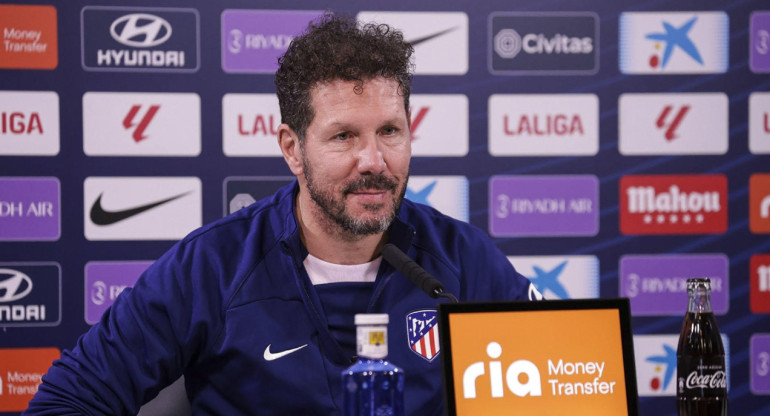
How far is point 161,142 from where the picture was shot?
246 cm

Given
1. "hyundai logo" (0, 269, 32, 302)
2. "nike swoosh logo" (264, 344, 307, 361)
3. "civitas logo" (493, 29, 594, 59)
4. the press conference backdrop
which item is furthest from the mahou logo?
"hyundai logo" (0, 269, 32, 302)

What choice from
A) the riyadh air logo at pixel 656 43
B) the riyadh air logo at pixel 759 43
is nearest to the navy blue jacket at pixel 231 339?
the riyadh air logo at pixel 656 43

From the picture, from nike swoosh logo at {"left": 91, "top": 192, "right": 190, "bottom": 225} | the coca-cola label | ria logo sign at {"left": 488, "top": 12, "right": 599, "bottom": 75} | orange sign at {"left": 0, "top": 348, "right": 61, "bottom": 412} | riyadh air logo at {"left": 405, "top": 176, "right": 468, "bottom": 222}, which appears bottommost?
orange sign at {"left": 0, "top": 348, "right": 61, "bottom": 412}

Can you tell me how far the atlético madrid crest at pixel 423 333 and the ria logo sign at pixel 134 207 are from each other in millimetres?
1315

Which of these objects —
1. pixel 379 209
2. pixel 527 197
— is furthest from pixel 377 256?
pixel 527 197

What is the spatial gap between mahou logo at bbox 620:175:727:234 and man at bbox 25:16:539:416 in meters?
1.35

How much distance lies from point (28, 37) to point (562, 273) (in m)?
1.77

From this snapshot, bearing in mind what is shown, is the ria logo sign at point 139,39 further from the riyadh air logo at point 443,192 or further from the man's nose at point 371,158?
the man's nose at point 371,158

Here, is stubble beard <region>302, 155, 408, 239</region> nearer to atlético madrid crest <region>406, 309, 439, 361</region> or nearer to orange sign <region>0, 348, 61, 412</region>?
atlético madrid crest <region>406, 309, 439, 361</region>

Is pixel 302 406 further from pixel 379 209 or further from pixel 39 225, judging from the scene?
pixel 39 225

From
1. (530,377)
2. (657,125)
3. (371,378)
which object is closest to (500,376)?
(530,377)

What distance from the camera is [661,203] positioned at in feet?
8.55

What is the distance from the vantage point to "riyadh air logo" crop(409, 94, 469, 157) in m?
2.53

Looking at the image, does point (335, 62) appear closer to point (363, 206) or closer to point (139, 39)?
point (363, 206)
